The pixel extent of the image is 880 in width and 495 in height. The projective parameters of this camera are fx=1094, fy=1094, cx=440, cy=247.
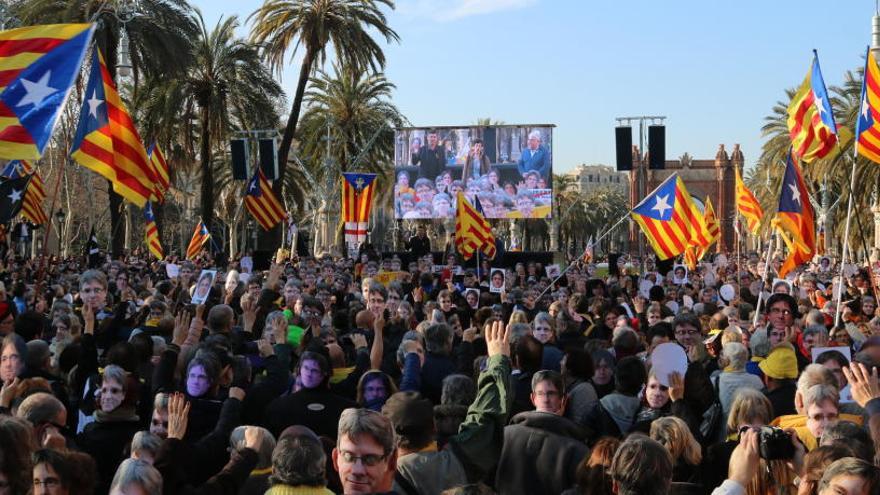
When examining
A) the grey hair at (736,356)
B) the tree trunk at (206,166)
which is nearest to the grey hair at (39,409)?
the grey hair at (736,356)

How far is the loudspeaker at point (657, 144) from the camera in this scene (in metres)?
33.8

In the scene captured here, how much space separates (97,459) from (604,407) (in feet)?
9.74

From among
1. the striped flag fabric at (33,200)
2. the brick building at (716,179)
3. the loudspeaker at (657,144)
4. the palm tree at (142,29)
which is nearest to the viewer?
the striped flag fabric at (33,200)

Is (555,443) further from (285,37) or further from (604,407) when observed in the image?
(285,37)

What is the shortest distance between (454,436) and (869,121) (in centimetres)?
941

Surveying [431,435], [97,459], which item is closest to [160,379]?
[97,459]

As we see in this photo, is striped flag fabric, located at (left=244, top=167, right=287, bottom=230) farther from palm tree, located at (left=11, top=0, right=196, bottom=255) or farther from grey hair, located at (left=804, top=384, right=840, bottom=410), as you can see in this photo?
grey hair, located at (left=804, top=384, right=840, bottom=410)

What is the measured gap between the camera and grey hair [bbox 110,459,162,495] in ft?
14.5

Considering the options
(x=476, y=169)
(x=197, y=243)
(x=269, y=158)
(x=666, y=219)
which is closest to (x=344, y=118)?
(x=476, y=169)

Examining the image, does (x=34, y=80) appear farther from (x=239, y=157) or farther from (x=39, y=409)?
(x=239, y=157)

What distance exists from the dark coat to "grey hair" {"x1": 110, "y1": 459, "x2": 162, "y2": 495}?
6.38ft

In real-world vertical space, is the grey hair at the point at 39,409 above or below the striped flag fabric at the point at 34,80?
below

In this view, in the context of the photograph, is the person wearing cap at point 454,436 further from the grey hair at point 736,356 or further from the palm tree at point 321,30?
the palm tree at point 321,30

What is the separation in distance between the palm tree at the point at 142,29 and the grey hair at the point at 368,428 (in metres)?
23.9
